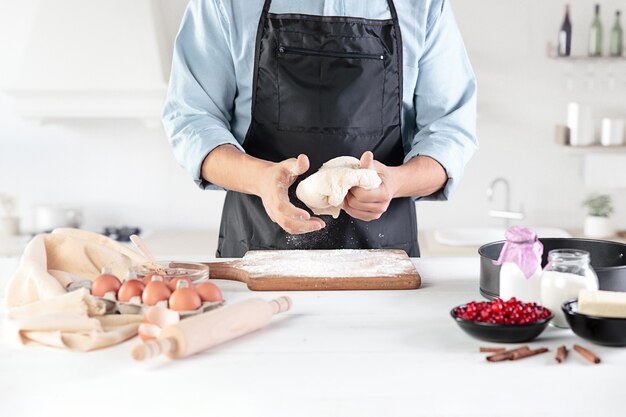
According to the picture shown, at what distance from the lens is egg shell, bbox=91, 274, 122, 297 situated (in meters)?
1.34

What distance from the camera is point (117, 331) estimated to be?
125 cm

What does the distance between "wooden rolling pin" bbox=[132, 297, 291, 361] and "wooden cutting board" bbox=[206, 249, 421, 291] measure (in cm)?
20

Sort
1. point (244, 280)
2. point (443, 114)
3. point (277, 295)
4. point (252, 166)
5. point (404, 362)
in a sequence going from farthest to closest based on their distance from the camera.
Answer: point (443, 114), point (252, 166), point (244, 280), point (277, 295), point (404, 362)

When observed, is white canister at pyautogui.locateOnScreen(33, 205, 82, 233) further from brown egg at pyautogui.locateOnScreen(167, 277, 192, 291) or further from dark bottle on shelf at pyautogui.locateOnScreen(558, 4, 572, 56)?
brown egg at pyautogui.locateOnScreen(167, 277, 192, 291)

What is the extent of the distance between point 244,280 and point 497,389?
0.68 meters

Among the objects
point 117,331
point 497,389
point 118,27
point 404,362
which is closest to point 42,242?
point 117,331

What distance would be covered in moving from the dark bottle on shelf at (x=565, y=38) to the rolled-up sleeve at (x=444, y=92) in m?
2.08

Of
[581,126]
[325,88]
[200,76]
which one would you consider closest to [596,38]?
[581,126]

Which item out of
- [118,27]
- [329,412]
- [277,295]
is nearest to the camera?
[329,412]

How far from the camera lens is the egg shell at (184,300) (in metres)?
1.30

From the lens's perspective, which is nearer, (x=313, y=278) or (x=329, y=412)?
(x=329, y=412)

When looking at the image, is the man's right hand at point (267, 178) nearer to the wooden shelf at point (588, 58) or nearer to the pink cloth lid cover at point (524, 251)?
the pink cloth lid cover at point (524, 251)

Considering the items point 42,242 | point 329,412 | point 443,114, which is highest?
point 443,114

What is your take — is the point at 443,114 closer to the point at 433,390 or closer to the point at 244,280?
the point at 244,280
